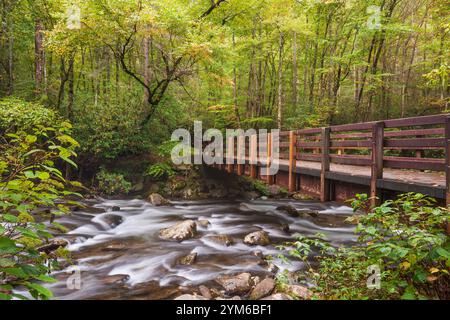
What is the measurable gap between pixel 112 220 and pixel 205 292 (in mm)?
7871

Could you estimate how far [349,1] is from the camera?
856 inches

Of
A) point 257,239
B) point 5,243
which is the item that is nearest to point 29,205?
point 5,243

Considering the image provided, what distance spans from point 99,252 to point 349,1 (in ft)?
75.1

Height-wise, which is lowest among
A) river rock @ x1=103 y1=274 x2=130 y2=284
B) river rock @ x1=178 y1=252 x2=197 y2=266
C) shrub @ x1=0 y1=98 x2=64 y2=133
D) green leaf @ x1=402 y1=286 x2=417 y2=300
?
river rock @ x1=103 y1=274 x2=130 y2=284

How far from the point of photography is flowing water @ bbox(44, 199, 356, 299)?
739 centimetres

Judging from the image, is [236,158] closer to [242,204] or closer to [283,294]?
[242,204]

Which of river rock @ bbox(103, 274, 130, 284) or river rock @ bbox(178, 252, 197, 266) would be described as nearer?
river rock @ bbox(103, 274, 130, 284)

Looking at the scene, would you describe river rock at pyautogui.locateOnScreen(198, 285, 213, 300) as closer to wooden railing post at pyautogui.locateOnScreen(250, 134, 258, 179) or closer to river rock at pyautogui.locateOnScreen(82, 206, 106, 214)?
wooden railing post at pyautogui.locateOnScreen(250, 134, 258, 179)

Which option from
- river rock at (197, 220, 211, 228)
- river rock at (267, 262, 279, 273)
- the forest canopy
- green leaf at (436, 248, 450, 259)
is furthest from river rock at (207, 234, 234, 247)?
the forest canopy

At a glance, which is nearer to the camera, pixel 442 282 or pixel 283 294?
pixel 442 282

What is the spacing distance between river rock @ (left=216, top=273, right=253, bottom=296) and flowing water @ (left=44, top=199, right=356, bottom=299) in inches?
15.1

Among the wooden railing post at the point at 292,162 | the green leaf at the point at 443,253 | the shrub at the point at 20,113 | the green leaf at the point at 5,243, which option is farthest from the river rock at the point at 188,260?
the shrub at the point at 20,113

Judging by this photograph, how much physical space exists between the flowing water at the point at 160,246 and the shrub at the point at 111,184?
149cm
